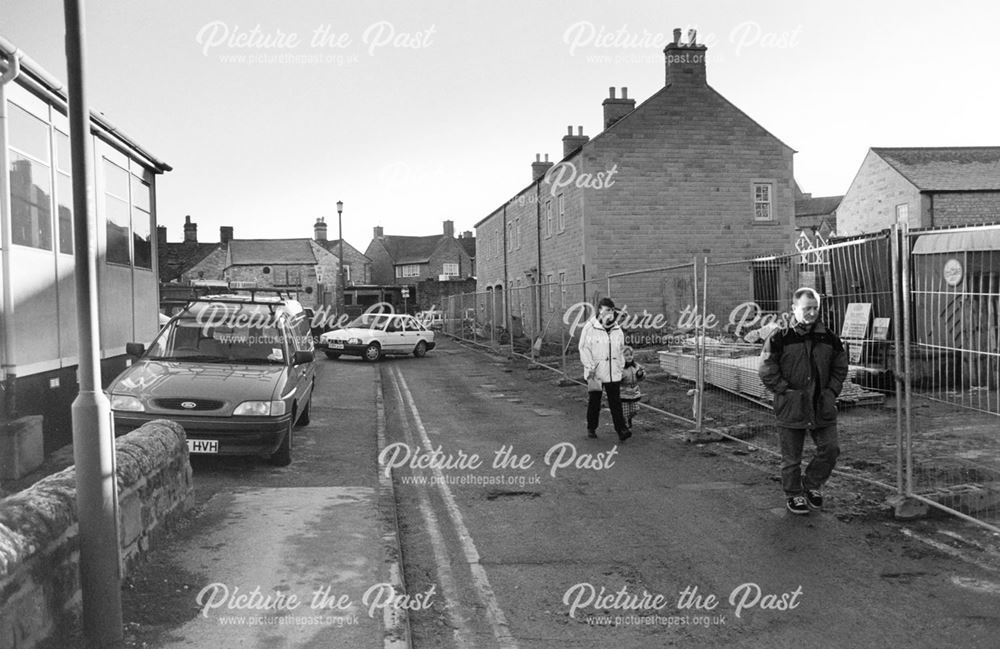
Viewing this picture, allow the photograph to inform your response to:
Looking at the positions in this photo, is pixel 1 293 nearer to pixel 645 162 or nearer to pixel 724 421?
pixel 724 421

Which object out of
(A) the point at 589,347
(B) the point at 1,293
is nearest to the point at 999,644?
(A) the point at 589,347

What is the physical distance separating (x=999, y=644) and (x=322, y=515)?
192 inches

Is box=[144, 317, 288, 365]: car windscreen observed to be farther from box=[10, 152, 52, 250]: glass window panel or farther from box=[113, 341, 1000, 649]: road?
box=[10, 152, 52, 250]: glass window panel

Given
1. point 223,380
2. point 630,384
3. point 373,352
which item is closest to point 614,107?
point 373,352

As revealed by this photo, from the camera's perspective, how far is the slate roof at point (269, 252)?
237ft

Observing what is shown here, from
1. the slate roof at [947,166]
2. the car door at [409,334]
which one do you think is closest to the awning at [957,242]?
the car door at [409,334]

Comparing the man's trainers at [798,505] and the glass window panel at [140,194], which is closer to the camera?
the man's trainers at [798,505]

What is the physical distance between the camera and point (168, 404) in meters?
8.37

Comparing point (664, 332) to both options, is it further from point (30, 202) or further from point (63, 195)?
point (30, 202)

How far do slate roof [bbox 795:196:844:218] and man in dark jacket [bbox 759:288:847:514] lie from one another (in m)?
70.6

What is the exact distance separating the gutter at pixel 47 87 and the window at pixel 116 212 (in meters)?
0.39

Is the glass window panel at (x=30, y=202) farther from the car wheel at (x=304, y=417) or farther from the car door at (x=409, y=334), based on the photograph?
the car door at (x=409, y=334)

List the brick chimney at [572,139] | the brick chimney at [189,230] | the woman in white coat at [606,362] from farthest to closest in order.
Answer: the brick chimney at [189,230] < the brick chimney at [572,139] < the woman in white coat at [606,362]

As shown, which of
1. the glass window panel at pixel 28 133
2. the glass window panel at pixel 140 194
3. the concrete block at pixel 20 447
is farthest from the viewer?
the glass window panel at pixel 140 194
